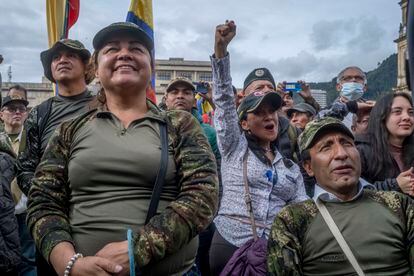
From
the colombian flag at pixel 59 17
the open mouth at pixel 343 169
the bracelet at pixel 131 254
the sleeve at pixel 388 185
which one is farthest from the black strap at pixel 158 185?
the colombian flag at pixel 59 17

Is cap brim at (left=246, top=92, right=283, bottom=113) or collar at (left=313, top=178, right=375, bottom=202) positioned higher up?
cap brim at (left=246, top=92, right=283, bottom=113)

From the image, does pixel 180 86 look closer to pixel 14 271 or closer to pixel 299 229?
pixel 14 271

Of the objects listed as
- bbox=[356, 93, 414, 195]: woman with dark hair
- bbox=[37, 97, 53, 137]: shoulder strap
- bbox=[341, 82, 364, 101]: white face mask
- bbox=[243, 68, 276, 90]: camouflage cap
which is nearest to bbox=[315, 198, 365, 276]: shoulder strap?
bbox=[356, 93, 414, 195]: woman with dark hair

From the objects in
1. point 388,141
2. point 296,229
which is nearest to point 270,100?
point 388,141

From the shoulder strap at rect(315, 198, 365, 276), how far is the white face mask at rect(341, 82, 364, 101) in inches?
101

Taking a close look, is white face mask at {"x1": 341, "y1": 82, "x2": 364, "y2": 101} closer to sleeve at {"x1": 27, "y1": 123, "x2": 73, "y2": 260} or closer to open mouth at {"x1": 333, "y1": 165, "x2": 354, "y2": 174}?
open mouth at {"x1": 333, "y1": 165, "x2": 354, "y2": 174}

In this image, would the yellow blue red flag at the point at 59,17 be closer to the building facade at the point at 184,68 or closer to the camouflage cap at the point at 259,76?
the camouflage cap at the point at 259,76

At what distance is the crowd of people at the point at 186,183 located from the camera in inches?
85.1

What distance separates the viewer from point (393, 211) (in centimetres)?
264

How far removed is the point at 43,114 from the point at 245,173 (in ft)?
5.18

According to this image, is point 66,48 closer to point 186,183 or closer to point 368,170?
point 186,183

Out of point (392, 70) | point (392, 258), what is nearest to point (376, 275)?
point (392, 258)

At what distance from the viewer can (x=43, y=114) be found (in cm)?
351

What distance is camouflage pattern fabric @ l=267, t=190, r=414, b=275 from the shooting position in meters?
2.57
